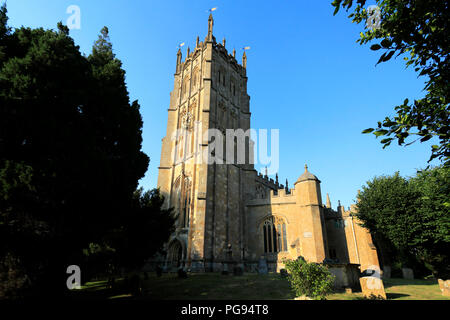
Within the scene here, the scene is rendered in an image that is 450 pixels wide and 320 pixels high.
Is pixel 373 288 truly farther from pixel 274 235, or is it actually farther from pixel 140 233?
pixel 274 235

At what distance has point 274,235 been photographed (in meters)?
25.3

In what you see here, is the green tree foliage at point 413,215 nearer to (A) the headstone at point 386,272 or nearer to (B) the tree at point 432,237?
(B) the tree at point 432,237

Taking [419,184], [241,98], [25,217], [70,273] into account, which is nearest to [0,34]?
[25,217]

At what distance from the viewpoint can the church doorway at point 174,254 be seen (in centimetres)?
2354

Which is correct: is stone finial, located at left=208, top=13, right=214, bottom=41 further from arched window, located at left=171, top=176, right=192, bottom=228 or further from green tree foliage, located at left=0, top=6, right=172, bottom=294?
green tree foliage, located at left=0, top=6, right=172, bottom=294

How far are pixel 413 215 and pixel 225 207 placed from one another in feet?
52.5

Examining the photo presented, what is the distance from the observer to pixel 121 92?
38.3ft

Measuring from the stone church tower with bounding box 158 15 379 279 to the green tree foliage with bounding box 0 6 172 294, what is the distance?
1315 cm

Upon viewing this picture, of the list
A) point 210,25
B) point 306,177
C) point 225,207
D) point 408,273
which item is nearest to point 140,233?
point 225,207

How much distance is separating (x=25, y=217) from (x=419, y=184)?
79.3 feet

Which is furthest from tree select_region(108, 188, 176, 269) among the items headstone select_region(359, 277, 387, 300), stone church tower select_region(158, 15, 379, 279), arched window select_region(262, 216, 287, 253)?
arched window select_region(262, 216, 287, 253)

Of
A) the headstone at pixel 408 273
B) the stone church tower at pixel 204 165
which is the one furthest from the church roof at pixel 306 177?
the headstone at pixel 408 273

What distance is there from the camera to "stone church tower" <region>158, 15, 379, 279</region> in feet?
73.6
